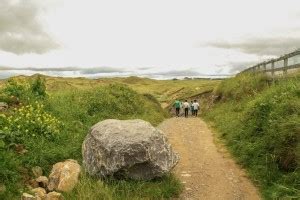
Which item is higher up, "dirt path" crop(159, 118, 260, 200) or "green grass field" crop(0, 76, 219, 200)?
"green grass field" crop(0, 76, 219, 200)

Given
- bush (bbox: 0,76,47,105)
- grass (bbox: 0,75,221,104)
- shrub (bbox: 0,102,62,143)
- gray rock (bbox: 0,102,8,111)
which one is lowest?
grass (bbox: 0,75,221,104)

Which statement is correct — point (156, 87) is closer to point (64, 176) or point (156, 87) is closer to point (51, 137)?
point (51, 137)

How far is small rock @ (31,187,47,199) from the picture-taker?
9.34 metres

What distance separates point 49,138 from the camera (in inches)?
499

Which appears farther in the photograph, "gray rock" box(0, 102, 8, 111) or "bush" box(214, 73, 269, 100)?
"bush" box(214, 73, 269, 100)

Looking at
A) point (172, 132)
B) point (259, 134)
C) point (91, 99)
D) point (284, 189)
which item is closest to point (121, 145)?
point (284, 189)

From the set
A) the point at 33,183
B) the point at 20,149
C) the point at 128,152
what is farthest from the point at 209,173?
the point at 20,149

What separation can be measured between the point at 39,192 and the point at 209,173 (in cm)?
458

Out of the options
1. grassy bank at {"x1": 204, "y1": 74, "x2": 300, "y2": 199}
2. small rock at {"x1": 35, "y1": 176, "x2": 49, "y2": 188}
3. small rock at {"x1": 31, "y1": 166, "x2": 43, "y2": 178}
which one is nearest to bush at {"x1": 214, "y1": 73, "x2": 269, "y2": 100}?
grassy bank at {"x1": 204, "y1": 74, "x2": 300, "y2": 199}

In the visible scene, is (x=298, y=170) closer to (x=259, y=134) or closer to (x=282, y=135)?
(x=282, y=135)

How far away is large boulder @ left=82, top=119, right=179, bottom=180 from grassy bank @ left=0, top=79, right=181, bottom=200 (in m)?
0.27

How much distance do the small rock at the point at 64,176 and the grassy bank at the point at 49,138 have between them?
24cm

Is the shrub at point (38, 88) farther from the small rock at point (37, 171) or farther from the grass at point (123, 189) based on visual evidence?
the grass at point (123, 189)

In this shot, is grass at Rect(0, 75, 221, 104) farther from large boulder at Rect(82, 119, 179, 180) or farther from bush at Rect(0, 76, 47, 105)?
large boulder at Rect(82, 119, 179, 180)
